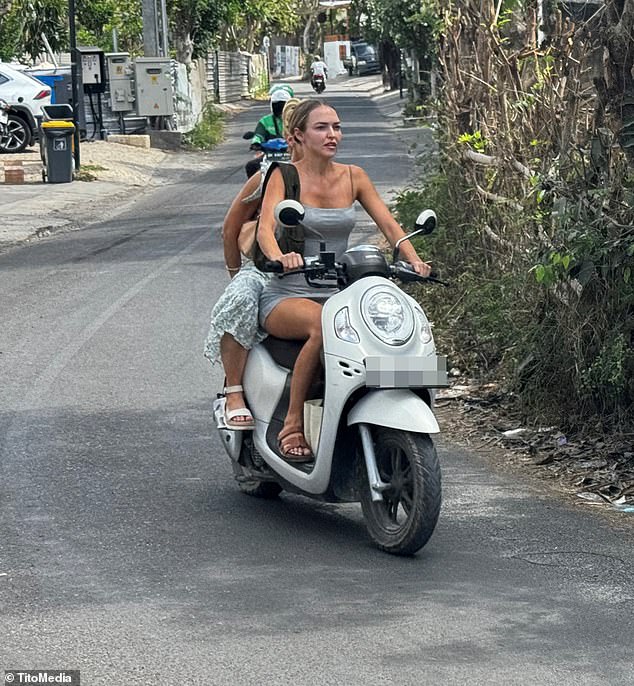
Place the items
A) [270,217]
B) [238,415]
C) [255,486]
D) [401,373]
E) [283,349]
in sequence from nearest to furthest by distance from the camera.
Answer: [401,373] < [270,217] < [283,349] < [238,415] < [255,486]

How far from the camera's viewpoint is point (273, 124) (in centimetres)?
1453

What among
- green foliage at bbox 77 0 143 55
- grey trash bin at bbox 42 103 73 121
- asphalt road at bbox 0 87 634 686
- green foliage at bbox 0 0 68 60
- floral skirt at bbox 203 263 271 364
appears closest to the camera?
asphalt road at bbox 0 87 634 686

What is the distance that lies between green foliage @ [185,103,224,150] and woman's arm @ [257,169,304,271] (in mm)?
30730

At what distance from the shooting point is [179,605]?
5.20 meters

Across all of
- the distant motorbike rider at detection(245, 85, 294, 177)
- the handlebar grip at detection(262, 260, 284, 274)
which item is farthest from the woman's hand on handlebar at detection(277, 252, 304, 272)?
the distant motorbike rider at detection(245, 85, 294, 177)

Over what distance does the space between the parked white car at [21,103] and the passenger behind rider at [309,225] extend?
25673 mm

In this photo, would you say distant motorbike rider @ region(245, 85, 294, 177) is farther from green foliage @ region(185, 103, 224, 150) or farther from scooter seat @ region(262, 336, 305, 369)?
green foliage @ region(185, 103, 224, 150)

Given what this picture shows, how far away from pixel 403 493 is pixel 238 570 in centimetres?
71

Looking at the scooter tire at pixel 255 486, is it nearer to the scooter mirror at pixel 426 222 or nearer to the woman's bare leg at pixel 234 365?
the woman's bare leg at pixel 234 365

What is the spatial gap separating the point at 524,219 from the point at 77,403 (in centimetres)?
298

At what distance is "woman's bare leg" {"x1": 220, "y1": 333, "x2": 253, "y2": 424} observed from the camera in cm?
653

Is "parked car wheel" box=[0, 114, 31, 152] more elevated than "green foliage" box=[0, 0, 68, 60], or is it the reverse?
"green foliage" box=[0, 0, 68, 60]

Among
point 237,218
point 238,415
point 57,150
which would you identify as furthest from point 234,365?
point 57,150

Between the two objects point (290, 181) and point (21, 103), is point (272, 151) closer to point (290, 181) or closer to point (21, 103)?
point (290, 181)
